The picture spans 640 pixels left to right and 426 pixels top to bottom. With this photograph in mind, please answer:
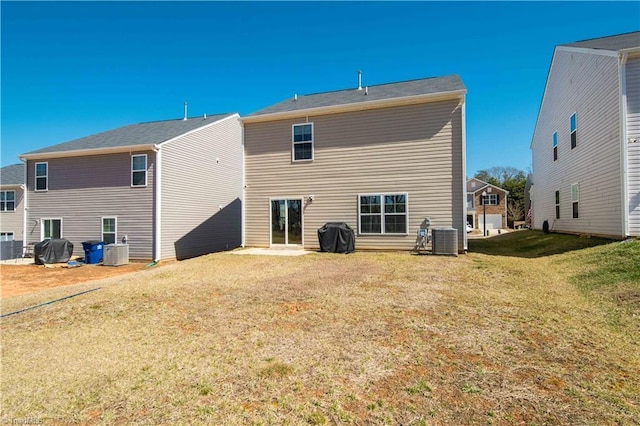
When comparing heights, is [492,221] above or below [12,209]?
below

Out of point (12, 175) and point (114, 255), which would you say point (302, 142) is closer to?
point (114, 255)

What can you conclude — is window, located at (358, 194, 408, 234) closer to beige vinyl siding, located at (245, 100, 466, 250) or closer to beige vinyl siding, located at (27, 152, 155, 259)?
beige vinyl siding, located at (245, 100, 466, 250)

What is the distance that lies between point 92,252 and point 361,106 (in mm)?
13086

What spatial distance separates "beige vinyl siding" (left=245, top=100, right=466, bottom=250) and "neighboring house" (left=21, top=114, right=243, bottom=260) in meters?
2.80

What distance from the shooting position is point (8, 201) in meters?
21.4

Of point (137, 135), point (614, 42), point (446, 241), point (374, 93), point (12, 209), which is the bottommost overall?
point (446, 241)

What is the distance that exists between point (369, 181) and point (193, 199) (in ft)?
29.5

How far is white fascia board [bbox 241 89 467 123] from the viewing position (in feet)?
40.3

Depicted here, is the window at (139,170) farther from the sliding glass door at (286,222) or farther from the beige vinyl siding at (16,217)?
the beige vinyl siding at (16,217)

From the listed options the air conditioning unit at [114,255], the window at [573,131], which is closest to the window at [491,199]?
the window at [573,131]

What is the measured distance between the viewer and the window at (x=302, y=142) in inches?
559

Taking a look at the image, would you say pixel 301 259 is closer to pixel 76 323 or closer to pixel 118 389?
pixel 76 323

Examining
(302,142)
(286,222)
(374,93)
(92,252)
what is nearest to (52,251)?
(92,252)

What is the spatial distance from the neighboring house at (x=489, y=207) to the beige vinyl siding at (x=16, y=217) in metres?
42.5
